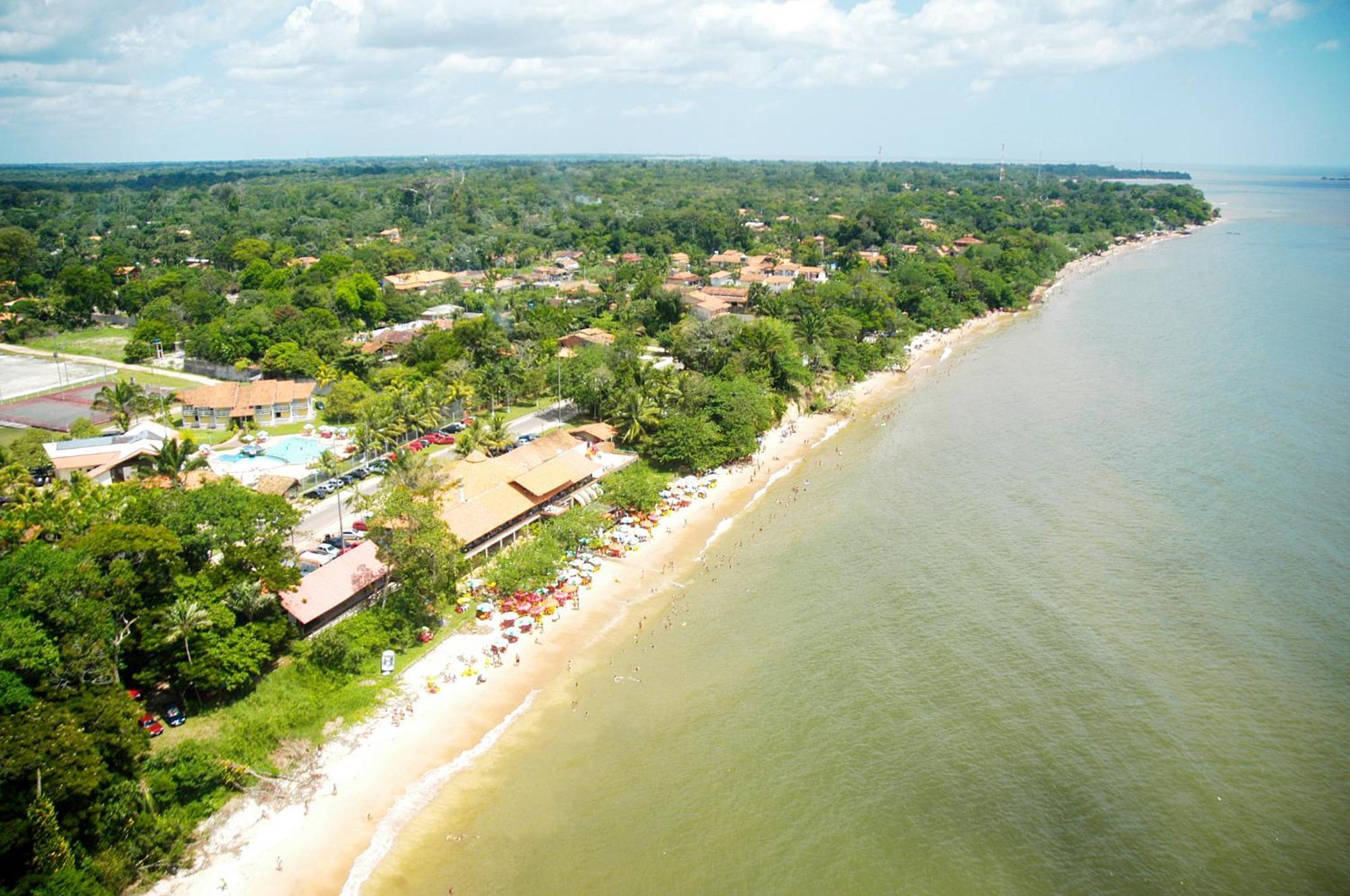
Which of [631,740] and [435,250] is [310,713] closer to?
[631,740]

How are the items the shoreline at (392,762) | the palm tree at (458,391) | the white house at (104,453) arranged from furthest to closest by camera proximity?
1. the palm tree at (458,391)
2. the white house at (104,453)
3. the shoreline at (392,762)

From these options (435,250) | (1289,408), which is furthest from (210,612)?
(435,250)

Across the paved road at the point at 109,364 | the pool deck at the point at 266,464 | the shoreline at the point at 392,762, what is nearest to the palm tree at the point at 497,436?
the pool deck at the point at 266,464

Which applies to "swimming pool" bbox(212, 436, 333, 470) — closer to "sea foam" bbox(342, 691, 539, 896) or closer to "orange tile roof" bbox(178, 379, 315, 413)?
"orange tile roof" bbox(178, 379, 315, 413)

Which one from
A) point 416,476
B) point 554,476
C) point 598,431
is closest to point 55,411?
point 598,431

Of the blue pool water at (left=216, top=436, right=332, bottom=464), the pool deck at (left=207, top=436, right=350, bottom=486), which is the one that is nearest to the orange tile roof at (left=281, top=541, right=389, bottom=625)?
the pool deck at (left=207, top=436, right=350, bottom=486)

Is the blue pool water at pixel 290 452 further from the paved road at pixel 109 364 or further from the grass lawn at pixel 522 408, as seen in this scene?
the paved road at pixel 109 364

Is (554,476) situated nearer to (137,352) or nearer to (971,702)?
(971,702)
